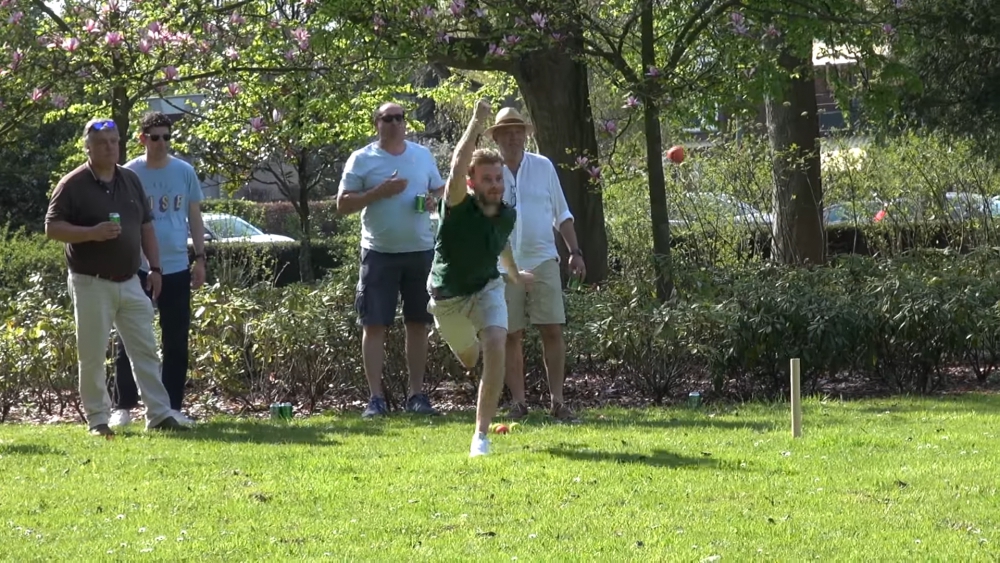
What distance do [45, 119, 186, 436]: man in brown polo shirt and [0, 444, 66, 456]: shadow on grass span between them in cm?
51

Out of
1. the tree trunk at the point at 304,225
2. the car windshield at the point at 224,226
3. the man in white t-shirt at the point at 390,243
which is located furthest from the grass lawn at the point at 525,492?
the car windshield at the point at 224,226

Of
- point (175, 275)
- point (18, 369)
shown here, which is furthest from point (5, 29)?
point (175, 275)

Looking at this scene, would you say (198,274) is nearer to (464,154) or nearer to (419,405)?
(419,405)

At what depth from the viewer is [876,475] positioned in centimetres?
621

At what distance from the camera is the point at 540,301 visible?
28.7 feet

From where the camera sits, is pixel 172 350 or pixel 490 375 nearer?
pixel 490 375

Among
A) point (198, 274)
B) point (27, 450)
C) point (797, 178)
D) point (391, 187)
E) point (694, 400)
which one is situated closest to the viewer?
point (27, 450)

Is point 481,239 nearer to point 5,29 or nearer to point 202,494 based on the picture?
point 202,494

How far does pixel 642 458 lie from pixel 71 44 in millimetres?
7009

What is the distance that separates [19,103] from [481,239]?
6535 mm

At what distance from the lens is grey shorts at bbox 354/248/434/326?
9219 mm

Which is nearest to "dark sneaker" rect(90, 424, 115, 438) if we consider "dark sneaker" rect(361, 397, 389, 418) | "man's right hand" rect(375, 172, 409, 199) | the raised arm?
"dark sneaker" rect(361, 397, 389, 418)

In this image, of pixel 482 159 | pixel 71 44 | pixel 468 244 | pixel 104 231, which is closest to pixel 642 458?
pixel 468 244

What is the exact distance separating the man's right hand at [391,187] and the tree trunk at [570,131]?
15.0ft
